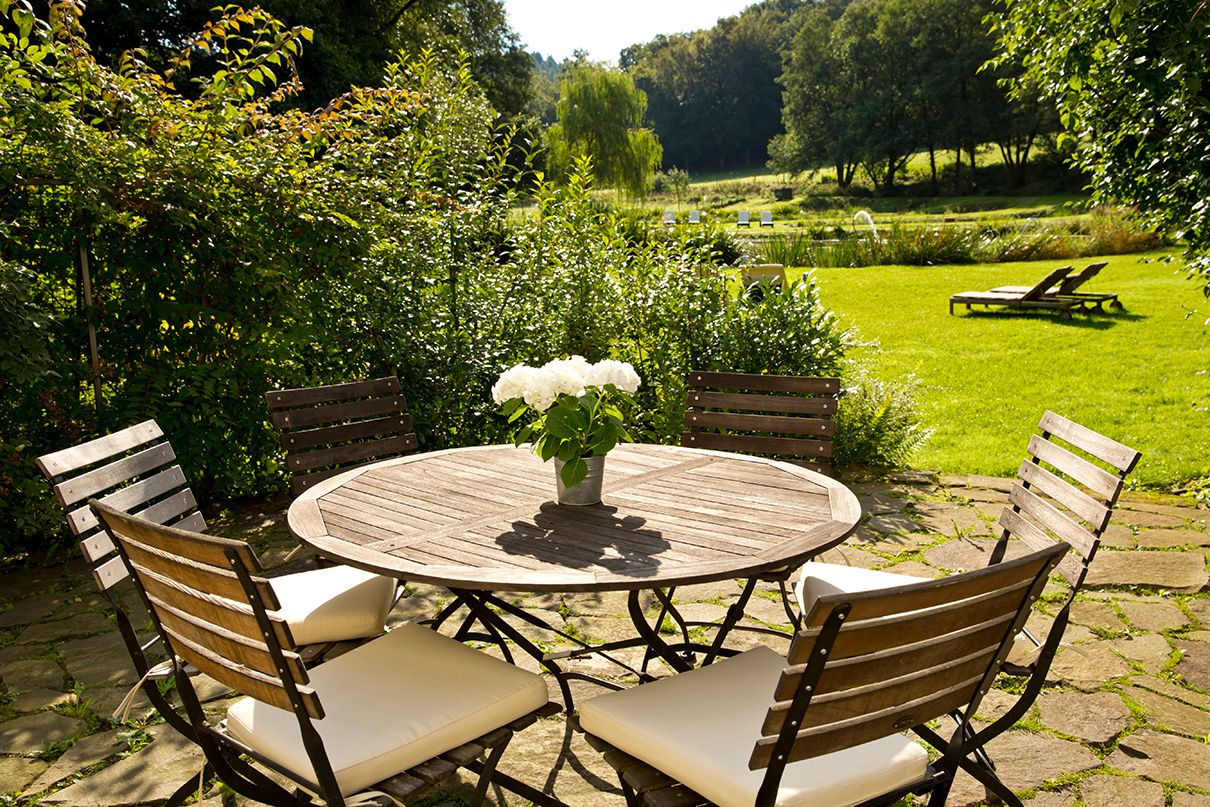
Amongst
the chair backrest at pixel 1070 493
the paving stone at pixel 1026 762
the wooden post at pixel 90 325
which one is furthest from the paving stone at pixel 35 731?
the chair backrest at pixel 1070 493

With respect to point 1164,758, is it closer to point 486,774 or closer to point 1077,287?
point 486,774

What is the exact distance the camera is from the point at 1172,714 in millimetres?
3164

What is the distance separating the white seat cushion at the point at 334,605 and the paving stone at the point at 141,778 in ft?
1.81

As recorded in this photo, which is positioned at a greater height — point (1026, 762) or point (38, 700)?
point (38, 700)

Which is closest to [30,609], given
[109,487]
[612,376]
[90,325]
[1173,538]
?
[90,325]

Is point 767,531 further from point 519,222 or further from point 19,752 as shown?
point 519,222

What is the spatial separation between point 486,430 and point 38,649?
9.58ft

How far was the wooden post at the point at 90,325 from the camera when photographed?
16.1ft

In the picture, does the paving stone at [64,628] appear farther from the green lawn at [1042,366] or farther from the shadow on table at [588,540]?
the green lawn at [1042,366]

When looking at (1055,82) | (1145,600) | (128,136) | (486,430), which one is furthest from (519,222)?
(1145,600)

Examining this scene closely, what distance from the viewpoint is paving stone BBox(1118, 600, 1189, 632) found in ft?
12.7

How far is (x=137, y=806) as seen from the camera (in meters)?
2.69

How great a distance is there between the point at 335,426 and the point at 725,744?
248cm

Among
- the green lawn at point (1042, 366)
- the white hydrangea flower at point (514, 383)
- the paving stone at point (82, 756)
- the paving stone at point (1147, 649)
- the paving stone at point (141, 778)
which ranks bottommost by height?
the green lawn at point (1042, 366)
